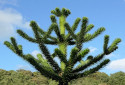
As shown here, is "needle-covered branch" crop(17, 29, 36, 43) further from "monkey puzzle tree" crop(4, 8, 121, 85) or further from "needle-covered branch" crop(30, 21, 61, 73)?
"needle-covered branch" crop(30, 21, 61, 73)

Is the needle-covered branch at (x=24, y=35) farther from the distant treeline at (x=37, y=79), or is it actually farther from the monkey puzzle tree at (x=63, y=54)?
the distant treeline at (x=37, y=79)

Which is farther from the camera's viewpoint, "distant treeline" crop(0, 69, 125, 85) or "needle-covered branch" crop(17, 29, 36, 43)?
"distant treeline" crop(0, 69, 125, 85)

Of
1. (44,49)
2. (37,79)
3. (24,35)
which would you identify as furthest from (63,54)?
(37,79)

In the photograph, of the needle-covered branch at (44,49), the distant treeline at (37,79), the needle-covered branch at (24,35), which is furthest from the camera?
the distant treeline at (37,79)

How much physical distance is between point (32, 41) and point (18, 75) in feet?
156

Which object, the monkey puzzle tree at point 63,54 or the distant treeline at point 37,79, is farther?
the distant treeline at point 37,79

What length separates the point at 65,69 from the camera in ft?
33.9

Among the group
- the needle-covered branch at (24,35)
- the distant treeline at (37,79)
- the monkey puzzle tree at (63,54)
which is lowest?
the monkey puzzle tree at (63,54)

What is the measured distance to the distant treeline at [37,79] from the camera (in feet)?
176

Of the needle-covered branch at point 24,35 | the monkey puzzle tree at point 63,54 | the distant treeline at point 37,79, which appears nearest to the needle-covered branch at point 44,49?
the monkey puzzle tree at point 63,54

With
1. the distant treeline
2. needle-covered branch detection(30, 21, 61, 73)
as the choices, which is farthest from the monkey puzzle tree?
the distant treeline

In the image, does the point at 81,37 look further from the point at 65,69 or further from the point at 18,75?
the point at 18,75

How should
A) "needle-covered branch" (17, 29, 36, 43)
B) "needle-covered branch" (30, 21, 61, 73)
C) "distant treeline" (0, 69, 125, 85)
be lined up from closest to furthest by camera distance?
"needle-covered branch" (30, 21, 61, 73) → "needle-covered branch" (17, 29, 36, 43) → "distant treeline" (0, 69, 125, 85)

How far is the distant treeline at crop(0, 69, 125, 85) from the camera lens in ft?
176
